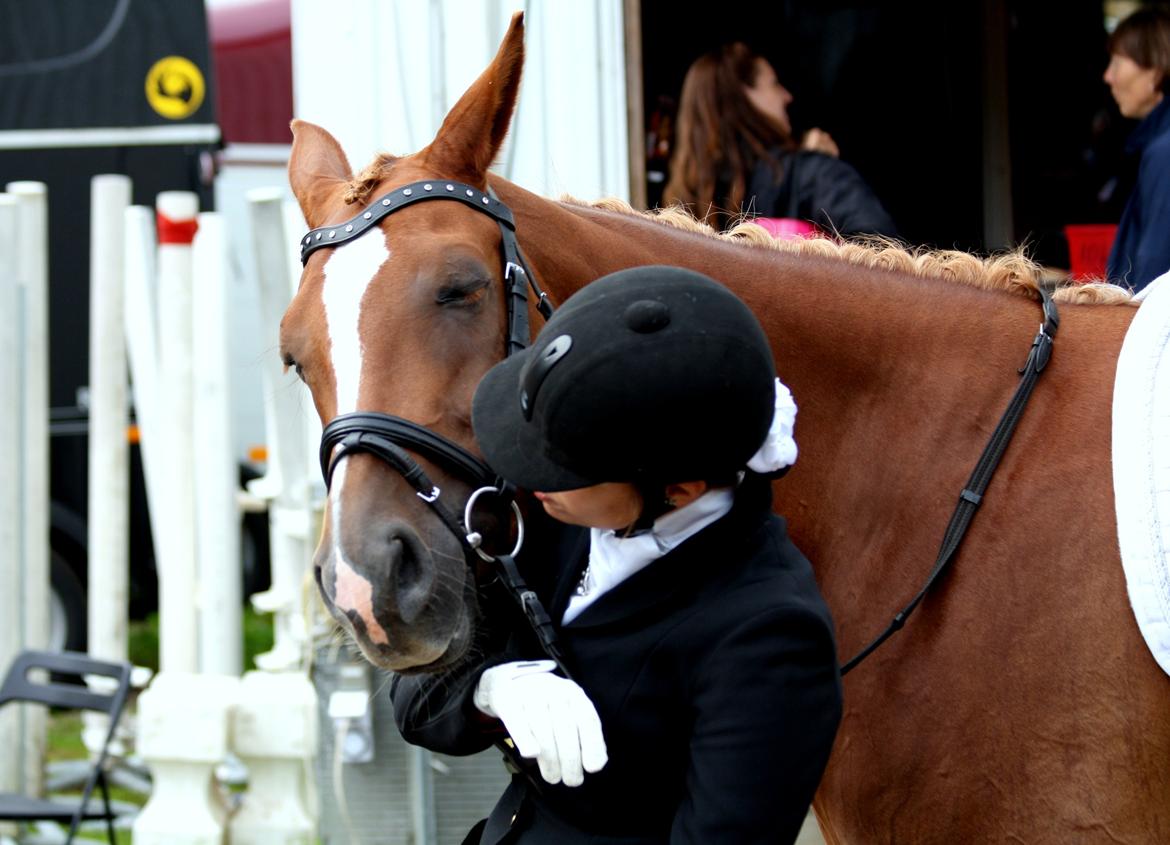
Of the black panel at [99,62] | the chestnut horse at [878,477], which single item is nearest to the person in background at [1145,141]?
the chestnut horse at [878,477]

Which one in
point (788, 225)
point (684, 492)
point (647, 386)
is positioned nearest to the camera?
point (647, 386)

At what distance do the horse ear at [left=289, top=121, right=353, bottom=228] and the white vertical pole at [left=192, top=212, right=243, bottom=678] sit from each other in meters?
2.36

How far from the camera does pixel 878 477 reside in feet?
7.80

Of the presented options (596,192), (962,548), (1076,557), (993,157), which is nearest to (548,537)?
(962,548)

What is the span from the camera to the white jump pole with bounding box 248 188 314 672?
4555 mm

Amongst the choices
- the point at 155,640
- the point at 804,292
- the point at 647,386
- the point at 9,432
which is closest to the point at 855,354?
the point at 804,292

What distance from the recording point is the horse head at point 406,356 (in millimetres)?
1853

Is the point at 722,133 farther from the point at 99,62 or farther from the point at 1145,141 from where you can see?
the point at 99,62

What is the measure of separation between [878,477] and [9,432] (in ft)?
11.9

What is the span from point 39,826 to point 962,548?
430 centimetres

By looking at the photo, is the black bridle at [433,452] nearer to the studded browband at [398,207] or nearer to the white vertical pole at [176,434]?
the studded browband at [398,207]

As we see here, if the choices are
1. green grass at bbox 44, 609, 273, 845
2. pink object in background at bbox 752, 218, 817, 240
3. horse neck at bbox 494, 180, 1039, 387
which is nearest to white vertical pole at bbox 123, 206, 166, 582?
green grass at bbox 44, 609, 273, 845

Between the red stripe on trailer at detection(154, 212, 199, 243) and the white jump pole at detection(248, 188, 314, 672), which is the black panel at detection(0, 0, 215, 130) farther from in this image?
the white jump pole at detection(248, 188, 314, 672)

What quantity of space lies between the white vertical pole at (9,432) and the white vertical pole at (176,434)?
0.51 meters
